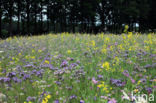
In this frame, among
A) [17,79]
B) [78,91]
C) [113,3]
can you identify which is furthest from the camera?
[113,3]

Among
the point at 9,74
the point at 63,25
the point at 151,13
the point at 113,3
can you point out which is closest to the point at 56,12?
the point at 63,25

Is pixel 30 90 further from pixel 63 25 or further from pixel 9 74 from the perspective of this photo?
pixel 63 25

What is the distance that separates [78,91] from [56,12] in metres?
35.2

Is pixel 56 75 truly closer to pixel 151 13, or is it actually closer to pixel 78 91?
pixel 78 91

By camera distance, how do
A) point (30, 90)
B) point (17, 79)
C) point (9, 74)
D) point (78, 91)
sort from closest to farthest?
point (78, 91) < point (30, 90) < point (17, 79) < point (9, 74)

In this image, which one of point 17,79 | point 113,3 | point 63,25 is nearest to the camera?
point 17,79

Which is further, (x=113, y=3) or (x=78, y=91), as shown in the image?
(x=113, y=3)

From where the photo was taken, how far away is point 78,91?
10.4 feet

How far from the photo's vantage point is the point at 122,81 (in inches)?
141

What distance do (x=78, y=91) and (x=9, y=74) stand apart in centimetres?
175

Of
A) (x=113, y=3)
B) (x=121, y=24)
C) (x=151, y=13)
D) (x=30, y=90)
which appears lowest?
(x=30, y=90)

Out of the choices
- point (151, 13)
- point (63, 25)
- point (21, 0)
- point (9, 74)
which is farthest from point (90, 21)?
point (9, 74)

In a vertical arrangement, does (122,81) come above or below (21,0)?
below

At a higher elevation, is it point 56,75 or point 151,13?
point 151,13
